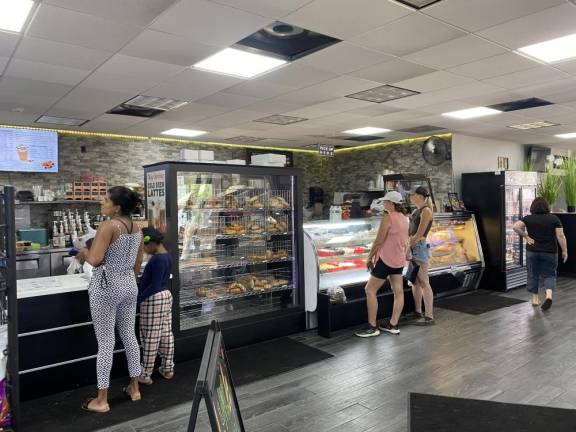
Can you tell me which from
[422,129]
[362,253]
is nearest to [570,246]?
[422,129]

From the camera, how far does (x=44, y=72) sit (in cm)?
423

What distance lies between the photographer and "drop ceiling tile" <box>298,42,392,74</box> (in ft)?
12.6

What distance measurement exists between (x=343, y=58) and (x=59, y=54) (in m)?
2.52

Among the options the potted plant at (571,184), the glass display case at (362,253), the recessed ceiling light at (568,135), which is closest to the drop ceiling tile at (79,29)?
the glass display case at (362,253)

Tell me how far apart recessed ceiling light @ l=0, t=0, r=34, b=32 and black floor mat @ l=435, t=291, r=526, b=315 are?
579cm

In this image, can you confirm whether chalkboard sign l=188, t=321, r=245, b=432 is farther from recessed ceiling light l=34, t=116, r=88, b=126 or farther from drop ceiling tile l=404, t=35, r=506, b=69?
recessed ceiling light l=34, t=116, r=88, b=126

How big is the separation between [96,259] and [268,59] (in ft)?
7.78

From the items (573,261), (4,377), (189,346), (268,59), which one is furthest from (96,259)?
(573,261)

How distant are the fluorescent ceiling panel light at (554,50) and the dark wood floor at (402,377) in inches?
113

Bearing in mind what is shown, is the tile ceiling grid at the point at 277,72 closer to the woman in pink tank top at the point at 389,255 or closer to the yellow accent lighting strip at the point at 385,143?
the woman in pink tank top at the point at 389,255

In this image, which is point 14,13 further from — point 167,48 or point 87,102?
point 87,102

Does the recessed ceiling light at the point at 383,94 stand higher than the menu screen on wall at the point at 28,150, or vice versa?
the recessed ceiling light at the point at 383,94

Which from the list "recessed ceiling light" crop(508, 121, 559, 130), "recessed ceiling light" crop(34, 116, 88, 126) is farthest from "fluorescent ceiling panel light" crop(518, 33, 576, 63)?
"recessed ceiling light" crop(34, 116, 88, 126)

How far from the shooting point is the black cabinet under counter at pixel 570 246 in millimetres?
8508
